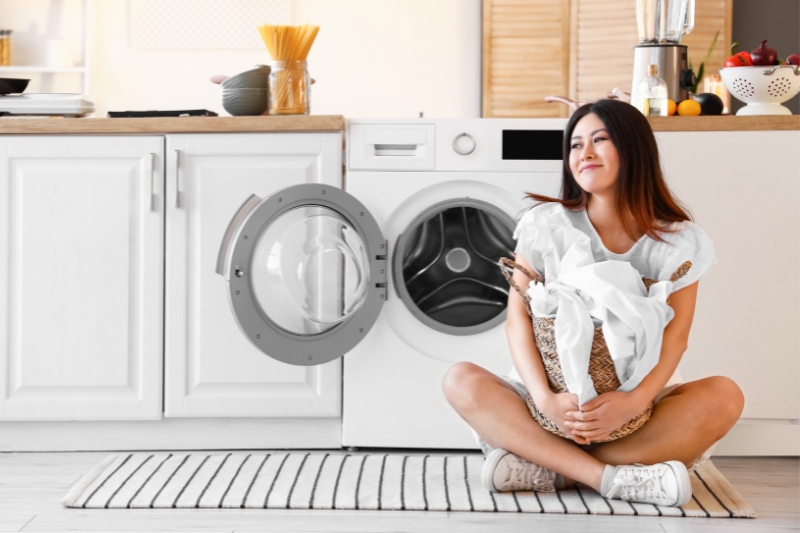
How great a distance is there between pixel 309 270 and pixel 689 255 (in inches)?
33.9

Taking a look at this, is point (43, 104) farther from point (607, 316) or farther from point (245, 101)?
point (607, 316)

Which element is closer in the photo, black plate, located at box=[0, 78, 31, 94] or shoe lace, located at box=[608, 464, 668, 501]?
shoe lace, located at box=[608, 464, 668, 501]

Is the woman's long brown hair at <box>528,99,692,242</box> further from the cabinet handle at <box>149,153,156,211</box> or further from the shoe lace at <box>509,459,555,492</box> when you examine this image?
the cabinet handle at <box>149,153,156,211</box>

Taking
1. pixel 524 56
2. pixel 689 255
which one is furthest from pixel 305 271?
pixel 524 56

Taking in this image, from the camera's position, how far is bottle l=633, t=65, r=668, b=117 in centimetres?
216

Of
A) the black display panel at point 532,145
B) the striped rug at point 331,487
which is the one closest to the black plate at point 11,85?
the striped rug at point 331,487

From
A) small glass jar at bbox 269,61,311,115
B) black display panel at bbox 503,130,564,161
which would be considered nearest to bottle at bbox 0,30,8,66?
small glass jar at bbox 269,61,311,115

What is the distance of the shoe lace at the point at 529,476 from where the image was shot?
5.82ft

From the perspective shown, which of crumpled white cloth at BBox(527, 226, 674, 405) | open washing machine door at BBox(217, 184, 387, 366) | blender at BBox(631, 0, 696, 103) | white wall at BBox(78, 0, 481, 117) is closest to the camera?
crumpled white cloth at BBox(527, 226, 674, 405)

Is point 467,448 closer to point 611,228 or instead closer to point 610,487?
point 610,487

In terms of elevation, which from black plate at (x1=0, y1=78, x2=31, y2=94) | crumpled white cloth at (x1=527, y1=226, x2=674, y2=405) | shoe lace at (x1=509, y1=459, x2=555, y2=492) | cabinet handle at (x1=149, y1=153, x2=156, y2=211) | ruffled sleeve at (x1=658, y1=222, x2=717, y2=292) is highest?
black plate at (x1=0, y1=78, x2=31, y2=94)

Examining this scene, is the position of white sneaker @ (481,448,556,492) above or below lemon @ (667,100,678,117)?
below

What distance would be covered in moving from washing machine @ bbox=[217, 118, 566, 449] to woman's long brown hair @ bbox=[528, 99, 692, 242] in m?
0.34

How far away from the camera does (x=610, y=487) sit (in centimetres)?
171
